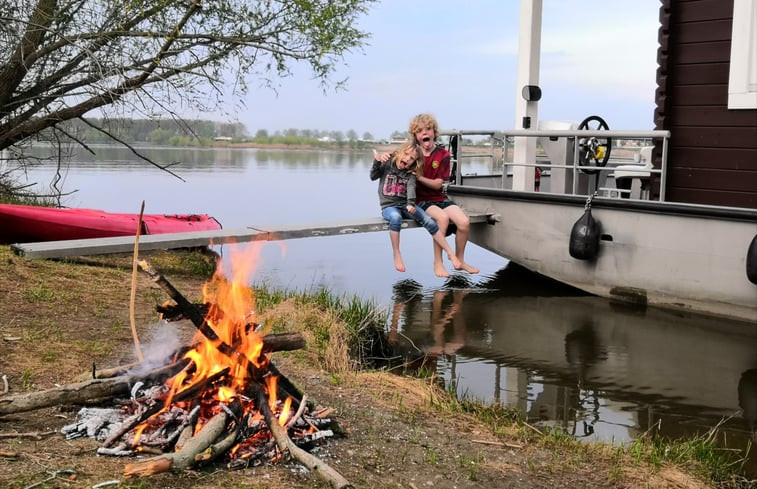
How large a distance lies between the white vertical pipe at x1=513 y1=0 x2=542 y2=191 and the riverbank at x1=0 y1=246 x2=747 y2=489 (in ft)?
16.2

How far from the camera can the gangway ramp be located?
800 centimetres

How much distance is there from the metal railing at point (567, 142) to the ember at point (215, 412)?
18.7 feet

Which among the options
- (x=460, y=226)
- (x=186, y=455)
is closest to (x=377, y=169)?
(x=460, y=226)

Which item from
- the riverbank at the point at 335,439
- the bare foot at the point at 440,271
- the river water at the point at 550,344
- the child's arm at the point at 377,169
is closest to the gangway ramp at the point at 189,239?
the river water at the point at 550,344

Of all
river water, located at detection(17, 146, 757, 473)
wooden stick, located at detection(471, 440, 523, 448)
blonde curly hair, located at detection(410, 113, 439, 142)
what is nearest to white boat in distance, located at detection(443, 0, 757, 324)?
river water, located at detection(17, 146, 757, 473)

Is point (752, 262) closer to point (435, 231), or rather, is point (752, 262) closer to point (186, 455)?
point (435, 231)

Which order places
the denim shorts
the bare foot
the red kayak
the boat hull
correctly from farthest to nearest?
the denim shorts, the red kayak, the bare foot, the boat hull

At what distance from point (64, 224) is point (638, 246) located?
650cm

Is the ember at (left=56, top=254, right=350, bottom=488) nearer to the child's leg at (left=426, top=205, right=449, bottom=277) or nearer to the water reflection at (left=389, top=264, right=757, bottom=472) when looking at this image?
the water reflection at (left=389, top=264, right=757, bottom=472)

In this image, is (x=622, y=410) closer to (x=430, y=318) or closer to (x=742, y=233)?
(x=430, y=318)

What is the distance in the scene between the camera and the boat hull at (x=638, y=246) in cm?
840

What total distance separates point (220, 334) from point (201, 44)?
287 inches

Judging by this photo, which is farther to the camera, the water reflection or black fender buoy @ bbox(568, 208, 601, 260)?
black fender buoy @ bbox(568, 208, 601, 260)

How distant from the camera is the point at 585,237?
9414 millimetres
